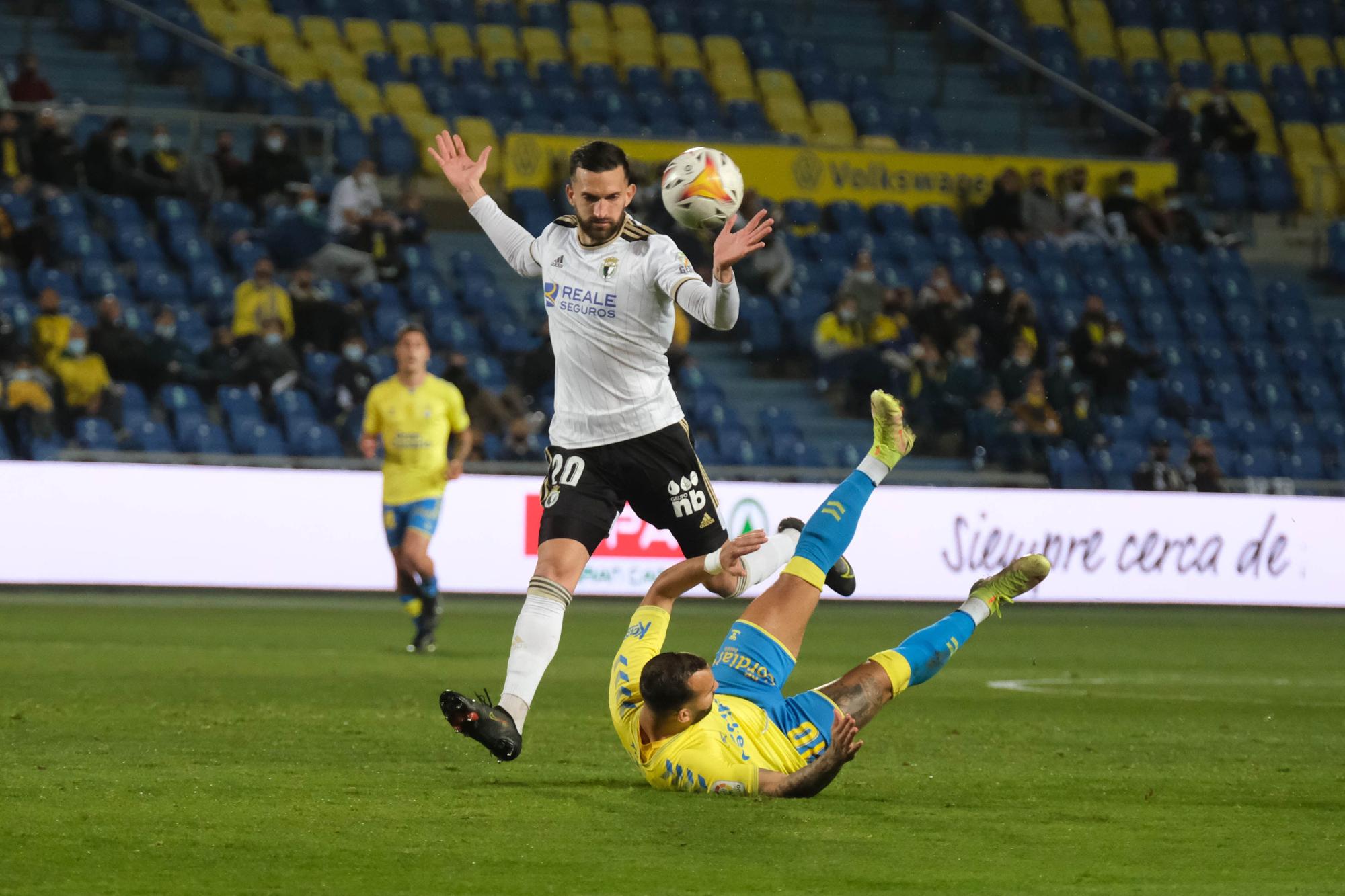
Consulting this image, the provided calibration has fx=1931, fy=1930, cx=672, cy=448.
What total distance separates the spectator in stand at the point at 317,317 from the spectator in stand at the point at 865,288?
5.77 meters

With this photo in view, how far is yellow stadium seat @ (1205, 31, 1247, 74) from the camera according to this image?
3017 centimetres

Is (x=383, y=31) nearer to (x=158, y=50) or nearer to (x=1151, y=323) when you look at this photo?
(x=158, y=50)

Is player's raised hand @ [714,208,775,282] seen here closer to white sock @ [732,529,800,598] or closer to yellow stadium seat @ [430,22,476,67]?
white sock @ [732,529,800,598]

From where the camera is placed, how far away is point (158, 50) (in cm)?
2395

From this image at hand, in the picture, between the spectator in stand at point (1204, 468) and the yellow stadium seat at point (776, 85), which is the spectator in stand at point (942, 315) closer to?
the spectator in stand at point (1204, 468)

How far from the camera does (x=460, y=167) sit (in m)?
8.22

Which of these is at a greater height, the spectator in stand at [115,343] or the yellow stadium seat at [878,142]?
the yellow stadium seat at [878,142]

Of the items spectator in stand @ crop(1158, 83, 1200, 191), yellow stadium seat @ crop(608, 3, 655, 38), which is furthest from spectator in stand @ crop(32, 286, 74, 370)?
spectator in stand @ crop(1158, 83, 1200, 191)

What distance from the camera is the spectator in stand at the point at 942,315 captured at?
22.2 m

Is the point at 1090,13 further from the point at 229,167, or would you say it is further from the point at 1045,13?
the point at 229,167

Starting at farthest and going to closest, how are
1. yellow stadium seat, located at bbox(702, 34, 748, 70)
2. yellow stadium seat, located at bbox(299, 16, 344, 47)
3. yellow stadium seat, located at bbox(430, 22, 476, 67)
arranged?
1. yellow stadium seat, located at bbox(702, 34, 748, 70)
2. yellow stadium seat, located at bbox(430, 22, 476, 67)
3. yellow stadium seat, located at bbox(299, 16, 344, 47)

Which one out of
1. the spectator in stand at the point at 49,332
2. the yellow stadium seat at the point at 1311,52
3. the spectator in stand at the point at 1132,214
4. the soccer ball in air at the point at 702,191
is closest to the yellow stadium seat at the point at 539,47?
the spectator in stand at the point at 1132,214

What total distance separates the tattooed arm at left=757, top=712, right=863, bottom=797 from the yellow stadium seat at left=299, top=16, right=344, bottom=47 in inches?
766

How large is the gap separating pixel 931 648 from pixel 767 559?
846 mm
